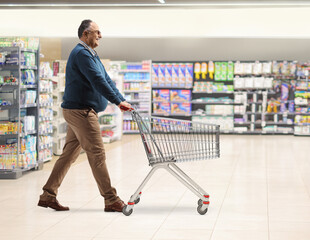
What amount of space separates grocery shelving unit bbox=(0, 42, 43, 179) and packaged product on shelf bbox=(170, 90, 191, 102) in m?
8.08

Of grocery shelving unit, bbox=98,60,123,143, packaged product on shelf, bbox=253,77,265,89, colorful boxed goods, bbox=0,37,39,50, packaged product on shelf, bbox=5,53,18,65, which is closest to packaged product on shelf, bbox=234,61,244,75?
packaged product on shelf, bbox=253,77,265,89

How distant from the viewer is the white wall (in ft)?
53.0

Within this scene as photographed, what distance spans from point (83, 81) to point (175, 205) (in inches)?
59.5

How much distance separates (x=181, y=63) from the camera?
16.0 meters

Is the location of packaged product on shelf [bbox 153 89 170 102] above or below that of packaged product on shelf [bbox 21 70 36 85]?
below

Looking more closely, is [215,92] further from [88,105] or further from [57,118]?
[88,105]

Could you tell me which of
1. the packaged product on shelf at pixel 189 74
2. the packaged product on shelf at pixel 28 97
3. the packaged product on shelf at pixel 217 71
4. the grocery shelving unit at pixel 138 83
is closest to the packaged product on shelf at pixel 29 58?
the packaged product on shelf at pixel 28 97

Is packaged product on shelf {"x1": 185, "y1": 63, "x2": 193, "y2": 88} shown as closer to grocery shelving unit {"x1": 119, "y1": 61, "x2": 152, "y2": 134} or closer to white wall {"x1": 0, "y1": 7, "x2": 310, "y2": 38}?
grocery shelving unit {"x1": 119, "y1": 61, "x2": 152, "y2": 134}

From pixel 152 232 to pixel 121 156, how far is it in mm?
5802

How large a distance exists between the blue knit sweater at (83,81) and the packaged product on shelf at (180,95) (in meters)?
10.6

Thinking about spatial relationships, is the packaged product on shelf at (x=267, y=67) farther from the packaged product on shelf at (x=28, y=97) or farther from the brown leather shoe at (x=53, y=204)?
the brown leather shoe at (x=53, y=204)

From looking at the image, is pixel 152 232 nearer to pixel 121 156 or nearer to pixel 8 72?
pixel 8 72
